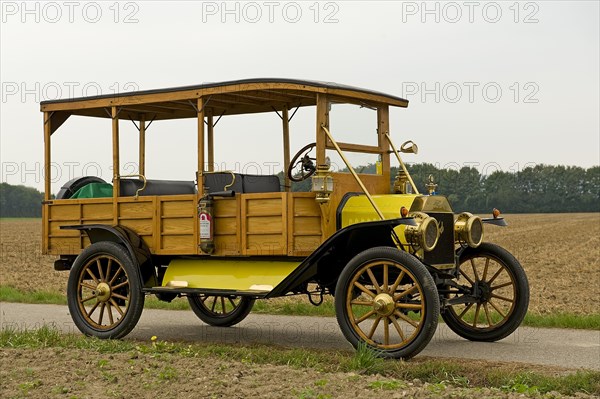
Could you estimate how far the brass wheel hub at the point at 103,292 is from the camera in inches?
388

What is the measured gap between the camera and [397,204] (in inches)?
342

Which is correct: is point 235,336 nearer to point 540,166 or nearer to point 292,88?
point 292,88

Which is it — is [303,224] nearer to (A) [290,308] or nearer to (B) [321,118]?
(B) [321,118]

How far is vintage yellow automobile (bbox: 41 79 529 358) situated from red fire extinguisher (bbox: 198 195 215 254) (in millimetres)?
22

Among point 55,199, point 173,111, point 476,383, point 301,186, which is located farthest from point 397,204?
point 55,199

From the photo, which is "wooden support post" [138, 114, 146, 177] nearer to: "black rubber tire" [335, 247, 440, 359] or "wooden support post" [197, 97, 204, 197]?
"wooden support post" [197, 97, 204, 197]

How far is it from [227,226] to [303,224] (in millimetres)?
993

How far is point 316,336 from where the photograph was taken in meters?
9.76

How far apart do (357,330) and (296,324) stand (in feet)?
9.66

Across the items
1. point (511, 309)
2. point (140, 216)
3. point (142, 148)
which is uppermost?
point (142, 148)

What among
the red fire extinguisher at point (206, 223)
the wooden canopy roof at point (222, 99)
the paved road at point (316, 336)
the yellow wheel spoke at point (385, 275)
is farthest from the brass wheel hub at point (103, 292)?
the yellow wheel spoke at point (385, 275)

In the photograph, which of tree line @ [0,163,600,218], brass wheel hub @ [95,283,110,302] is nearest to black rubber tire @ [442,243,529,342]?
brass wheel hub @ [95,283,110,302]

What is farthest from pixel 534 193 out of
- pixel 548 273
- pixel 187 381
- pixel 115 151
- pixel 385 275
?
pixel 187 381

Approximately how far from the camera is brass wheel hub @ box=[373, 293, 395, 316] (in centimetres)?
781
